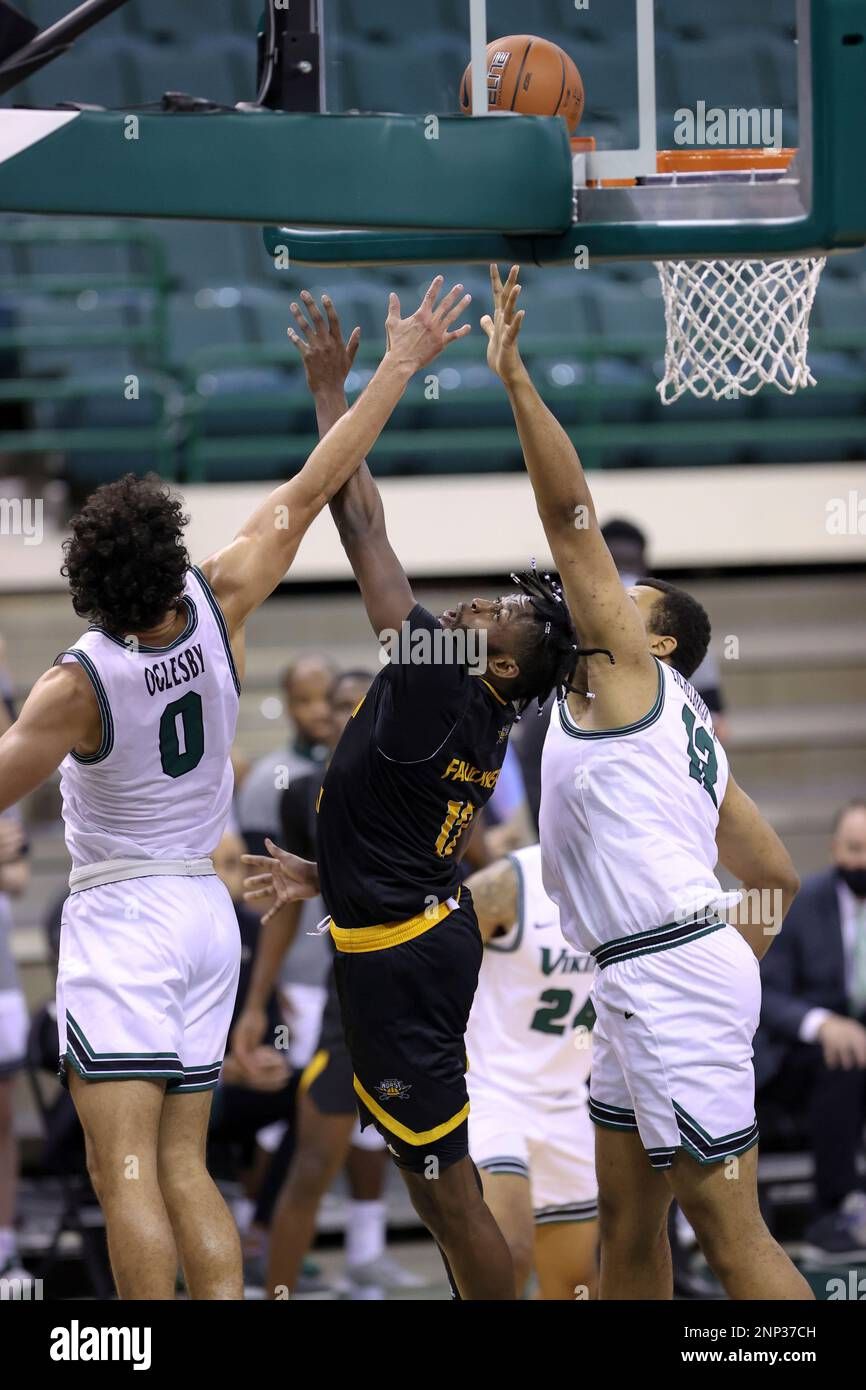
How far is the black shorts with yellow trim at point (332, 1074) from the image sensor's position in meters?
5.81

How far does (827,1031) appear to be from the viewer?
6.38 meters

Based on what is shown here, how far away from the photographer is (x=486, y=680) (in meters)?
3.85

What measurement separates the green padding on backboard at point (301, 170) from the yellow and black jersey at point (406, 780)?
824 mm

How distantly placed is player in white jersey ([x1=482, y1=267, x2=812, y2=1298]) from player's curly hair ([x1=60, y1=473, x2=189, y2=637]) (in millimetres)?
723

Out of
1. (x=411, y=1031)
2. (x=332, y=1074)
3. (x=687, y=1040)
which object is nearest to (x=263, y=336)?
(x=332, y=1074)

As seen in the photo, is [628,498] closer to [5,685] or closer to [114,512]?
[5,685]

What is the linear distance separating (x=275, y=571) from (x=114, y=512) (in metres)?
0.41

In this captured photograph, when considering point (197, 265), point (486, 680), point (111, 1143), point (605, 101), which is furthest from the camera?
point (197, 265)

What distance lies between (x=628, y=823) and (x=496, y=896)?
1045 millimetres

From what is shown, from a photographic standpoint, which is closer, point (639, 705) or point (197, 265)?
point (639, 705)

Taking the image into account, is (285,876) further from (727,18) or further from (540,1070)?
(727,18)

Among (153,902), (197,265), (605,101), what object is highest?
(197,265)

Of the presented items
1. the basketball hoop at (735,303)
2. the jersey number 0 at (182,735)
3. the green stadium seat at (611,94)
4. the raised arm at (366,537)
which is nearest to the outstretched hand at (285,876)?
the jersey number 0 at (182,735)
